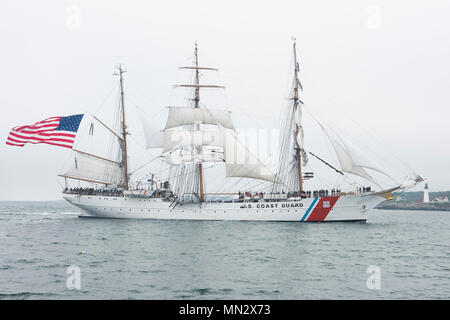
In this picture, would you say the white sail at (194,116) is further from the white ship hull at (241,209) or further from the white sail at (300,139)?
the white sail at (300,139)

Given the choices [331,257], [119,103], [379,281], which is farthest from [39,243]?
[119,103]

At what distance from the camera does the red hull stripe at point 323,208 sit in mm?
49181

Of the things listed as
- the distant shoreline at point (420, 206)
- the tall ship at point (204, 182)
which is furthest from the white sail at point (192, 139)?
the distant shoreline at point (420, 206)

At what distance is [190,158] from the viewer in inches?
2420

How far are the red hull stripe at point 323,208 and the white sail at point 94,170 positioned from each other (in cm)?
3134

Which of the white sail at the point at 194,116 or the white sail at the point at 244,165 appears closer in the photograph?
the white sail at the point at 244,165

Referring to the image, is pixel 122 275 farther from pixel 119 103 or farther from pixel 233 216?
pixel 119 103

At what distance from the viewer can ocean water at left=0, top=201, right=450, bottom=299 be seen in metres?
17.5

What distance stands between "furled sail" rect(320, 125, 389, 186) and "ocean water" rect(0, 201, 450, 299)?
12.4 m

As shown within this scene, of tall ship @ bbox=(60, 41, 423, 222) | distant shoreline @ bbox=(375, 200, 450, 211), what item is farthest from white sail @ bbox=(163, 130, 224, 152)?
distant shoreline @ bbox=(375, 200, 450, 211)

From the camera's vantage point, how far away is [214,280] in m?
19.4

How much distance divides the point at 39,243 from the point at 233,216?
1031 inches

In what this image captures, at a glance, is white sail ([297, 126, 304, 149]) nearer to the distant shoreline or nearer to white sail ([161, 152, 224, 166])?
white sail ([161, 152, 224, 166])

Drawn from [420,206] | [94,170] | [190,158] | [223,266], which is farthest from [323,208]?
[420,206]
